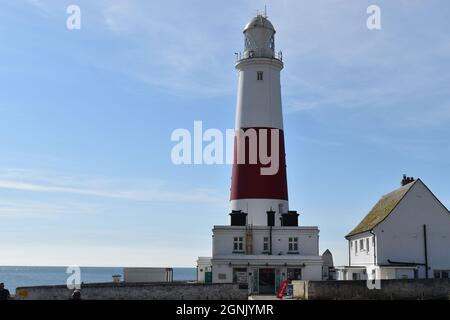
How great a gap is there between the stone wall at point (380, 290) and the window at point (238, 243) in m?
10.7

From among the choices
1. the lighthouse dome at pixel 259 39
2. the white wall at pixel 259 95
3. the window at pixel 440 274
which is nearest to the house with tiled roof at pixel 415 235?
the window at pixel 440 274

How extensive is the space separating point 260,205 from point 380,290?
48.4 ft

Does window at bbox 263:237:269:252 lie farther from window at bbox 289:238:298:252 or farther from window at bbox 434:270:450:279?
window at bbox 434:270:450:279

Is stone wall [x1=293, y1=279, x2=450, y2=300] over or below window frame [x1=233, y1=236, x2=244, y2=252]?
below

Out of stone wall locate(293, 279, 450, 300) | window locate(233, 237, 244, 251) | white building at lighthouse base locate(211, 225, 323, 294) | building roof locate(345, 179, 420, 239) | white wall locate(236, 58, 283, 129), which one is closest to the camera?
stone wall locate(293, 279, 450, 300)

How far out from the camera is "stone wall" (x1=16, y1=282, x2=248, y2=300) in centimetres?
3197

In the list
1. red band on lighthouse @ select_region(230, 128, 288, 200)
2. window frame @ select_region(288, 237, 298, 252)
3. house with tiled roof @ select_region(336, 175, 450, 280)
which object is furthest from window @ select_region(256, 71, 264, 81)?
house with tiled roof @ select_region(336, 175, 450, 280)

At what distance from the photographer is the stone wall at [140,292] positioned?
31969 mm

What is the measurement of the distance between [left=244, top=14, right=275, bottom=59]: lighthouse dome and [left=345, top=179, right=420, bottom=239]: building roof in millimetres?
14887

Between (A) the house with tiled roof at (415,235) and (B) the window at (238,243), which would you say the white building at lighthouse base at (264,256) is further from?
(A) the house with tiled roof at (415,235)

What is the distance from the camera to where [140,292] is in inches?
1339

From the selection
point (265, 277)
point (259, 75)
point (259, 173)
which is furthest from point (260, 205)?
point (259, 75)

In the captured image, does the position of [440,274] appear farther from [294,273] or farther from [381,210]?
[294,273]
